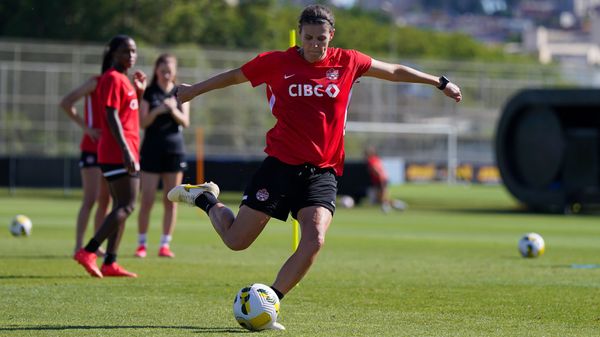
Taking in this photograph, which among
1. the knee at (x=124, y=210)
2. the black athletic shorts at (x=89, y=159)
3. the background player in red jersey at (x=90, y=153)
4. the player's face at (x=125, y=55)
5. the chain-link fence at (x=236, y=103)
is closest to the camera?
the knee at (x=124, y=210)

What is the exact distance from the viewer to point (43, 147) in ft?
182

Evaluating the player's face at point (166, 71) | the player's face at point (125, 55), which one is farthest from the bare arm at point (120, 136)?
the player's face at point (166, 71)

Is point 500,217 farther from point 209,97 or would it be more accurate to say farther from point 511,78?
point 511,78

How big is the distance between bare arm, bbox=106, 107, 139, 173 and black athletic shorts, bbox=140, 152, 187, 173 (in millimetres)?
2708

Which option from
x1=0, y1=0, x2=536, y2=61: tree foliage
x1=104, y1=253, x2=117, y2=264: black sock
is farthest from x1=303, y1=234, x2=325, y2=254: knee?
x1=0, y1=0, x2=536, y2=61: tree foliage

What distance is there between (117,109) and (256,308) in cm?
435

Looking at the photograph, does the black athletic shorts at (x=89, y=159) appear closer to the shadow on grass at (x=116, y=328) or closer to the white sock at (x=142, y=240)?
the white sock at (x=142, y=240)

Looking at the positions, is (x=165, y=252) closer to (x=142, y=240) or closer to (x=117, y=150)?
(x=142, y=240)

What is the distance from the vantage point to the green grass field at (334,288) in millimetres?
8875

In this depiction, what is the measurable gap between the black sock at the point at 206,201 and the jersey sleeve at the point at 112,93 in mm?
2890

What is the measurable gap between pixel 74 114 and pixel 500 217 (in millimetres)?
17828

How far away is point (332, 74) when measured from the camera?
9000 millimetres

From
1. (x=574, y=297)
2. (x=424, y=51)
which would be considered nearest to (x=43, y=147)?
(x=574, y=297)

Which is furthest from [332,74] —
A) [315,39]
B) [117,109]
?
[117,109]
